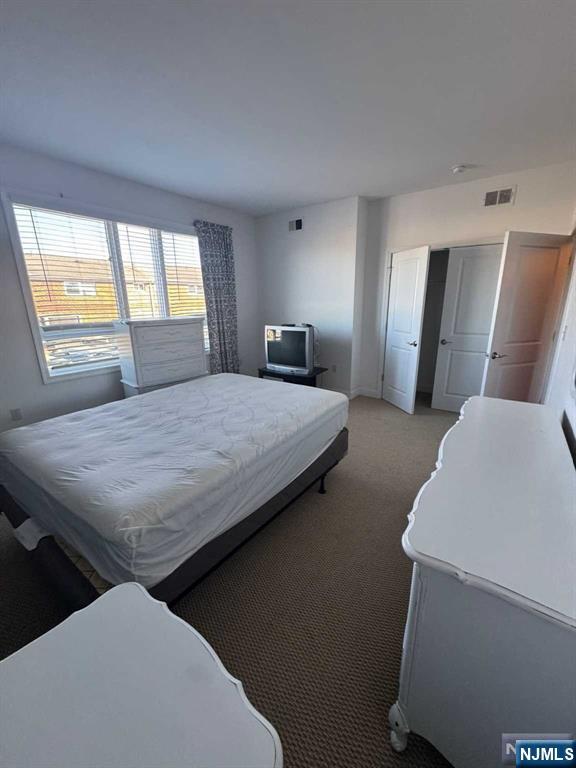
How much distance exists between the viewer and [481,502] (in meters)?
0.99

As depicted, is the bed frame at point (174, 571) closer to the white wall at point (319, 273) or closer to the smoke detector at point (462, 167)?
the white wall at point (319, 273)

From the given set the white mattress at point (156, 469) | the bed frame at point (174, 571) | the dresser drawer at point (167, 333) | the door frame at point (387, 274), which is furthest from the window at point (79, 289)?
the door frame at point (387, 274)

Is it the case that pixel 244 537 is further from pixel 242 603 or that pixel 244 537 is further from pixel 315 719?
pixel 315 719

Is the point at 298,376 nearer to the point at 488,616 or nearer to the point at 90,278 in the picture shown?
the point at 90,278

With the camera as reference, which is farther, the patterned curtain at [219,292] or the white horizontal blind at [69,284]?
the patterned curtain at [219,292]

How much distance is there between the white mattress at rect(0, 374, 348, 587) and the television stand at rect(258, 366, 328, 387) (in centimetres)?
177

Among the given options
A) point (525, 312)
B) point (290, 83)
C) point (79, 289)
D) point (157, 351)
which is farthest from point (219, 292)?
point (525, 312)

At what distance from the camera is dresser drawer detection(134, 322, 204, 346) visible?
3189 mm

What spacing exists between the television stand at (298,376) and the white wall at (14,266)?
1.94m

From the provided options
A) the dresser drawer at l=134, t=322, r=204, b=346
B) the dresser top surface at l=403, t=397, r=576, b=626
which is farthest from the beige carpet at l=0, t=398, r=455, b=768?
the dresser drawer at l=134, t=322, r=204, b=346

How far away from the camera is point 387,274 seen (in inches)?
165

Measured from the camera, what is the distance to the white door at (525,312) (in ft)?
9.69

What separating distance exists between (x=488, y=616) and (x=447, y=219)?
160 inches

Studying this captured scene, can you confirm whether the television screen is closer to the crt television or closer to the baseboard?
the crt television
